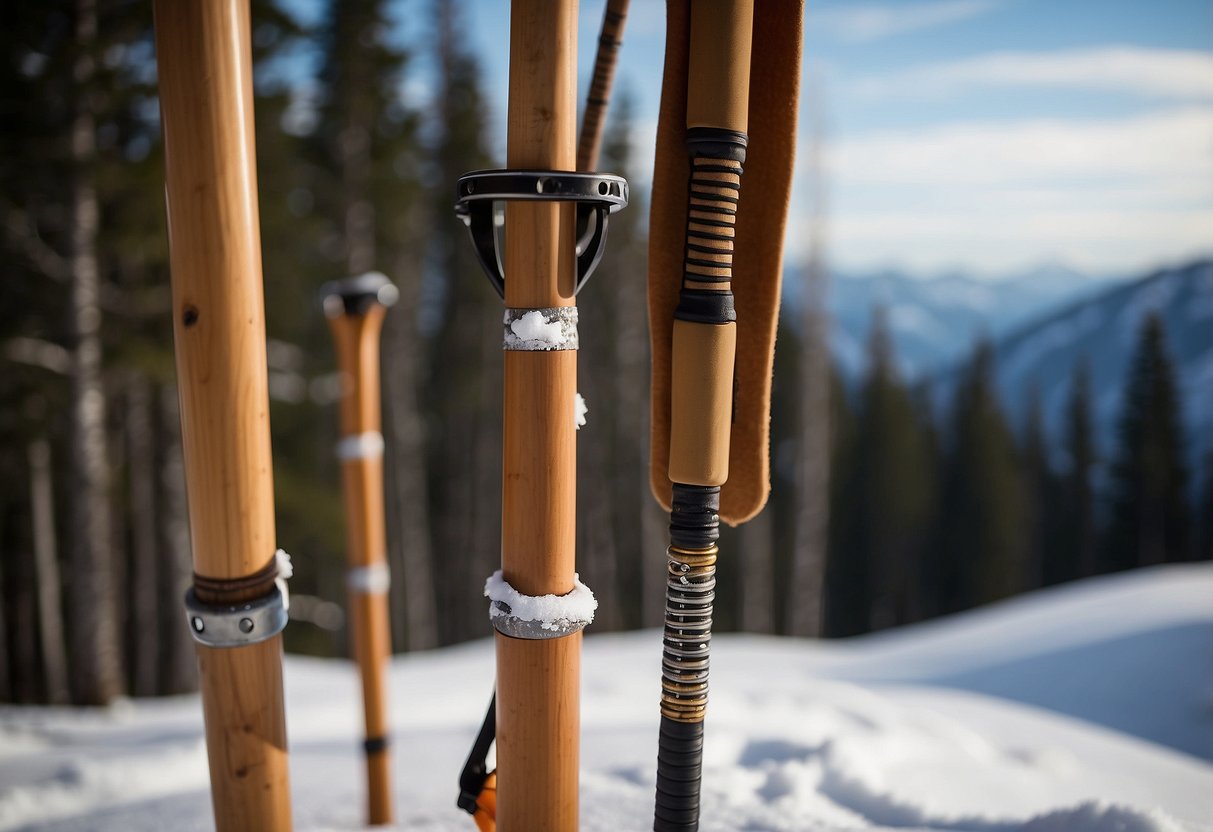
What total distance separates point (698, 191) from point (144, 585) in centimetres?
760

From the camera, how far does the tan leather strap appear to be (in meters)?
0.87

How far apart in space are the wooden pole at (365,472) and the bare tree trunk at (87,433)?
10.6ft

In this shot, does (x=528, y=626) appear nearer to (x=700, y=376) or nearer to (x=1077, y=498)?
(x=700, y=376)

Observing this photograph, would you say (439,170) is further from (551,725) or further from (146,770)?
(551,725)

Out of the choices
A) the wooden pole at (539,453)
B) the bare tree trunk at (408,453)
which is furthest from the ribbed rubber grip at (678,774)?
the bare tree trunk at (408,453)

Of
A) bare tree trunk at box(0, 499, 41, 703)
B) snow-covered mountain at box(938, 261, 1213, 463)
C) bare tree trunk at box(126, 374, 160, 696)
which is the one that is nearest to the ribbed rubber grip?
bare tree trunk at box(126, 374, 160, 696)

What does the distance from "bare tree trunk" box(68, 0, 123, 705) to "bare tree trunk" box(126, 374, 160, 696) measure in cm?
186

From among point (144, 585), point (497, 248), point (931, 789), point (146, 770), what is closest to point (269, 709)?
point (497, 248)

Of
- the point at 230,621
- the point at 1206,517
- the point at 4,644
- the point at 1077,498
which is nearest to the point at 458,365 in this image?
the point at 4,644

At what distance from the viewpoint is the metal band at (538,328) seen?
0.80 m

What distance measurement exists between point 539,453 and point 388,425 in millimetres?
7748

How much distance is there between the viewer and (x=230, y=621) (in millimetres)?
861

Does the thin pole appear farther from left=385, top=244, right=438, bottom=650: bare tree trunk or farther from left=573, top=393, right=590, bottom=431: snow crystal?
left=385, top=244, right=438, bottom=650: bare tree trunk

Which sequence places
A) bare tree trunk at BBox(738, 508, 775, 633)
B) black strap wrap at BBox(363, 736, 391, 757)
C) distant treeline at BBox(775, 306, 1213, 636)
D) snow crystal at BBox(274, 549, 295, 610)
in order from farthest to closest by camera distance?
distant treeline at BBox(775, 306, 1213, 636)
bare tree trunk at BBox(738, 508, 775, 633)
black strap wrap at BBox(363, 736, 391, 757)
snow crystal at BBox(274, 549, 295, 610)
